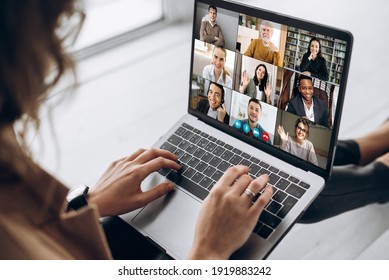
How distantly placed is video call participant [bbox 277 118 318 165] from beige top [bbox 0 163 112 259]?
42 centimetres

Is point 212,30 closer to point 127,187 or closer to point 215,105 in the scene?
point 215,105

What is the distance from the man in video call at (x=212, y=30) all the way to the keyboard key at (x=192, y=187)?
257 millimetres

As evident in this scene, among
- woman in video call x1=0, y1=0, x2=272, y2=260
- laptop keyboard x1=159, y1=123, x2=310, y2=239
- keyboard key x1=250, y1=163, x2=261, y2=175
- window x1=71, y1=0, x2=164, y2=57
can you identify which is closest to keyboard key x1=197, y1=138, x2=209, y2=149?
laptop keyboard x1=159, y1=123, x2=310, y2=239

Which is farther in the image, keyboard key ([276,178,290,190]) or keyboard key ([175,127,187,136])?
keyboard key ([175,127,187,136])

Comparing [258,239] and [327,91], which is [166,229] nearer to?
[258,239]

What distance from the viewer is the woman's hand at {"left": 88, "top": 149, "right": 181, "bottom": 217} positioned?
787mm

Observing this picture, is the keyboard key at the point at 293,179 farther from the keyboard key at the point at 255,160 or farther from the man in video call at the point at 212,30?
the man in video call at the point at 212,30

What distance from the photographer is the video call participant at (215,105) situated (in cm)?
90

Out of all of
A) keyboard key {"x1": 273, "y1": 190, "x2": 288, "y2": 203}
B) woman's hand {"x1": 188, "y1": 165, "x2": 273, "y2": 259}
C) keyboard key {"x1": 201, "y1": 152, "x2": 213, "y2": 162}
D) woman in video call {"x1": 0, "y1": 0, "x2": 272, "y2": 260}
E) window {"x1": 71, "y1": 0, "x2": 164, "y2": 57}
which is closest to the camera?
woman in video call {"x1": 0, "y1": 0, "x2": 272, "y2": 260}

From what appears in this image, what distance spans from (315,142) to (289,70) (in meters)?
0.13

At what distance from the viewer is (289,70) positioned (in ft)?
2.54

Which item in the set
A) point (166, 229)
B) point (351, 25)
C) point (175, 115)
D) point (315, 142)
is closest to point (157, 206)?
point (166, 229)

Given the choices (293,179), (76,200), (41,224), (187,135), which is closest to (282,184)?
(293,179)

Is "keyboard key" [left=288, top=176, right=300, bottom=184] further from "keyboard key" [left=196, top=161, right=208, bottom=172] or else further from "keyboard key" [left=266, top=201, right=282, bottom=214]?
"keyboard key" [left=196, top=161, right=208, bottom=172]
